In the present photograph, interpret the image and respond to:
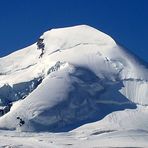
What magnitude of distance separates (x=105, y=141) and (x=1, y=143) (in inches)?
928

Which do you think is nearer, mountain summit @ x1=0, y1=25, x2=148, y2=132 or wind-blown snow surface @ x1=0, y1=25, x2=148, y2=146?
wind-blown snow surface @ x1=0, y1=25, x2=148, y2=146

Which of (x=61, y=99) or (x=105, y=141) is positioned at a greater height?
(x=61, y=99)

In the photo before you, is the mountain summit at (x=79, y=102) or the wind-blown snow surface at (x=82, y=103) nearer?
the wind-blown snow surface at (x=82, y=103)

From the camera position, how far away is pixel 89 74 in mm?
197625

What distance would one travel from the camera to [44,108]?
18500 cm

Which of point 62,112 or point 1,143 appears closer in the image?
point 1,143

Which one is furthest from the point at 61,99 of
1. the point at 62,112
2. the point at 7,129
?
the point at 7,129

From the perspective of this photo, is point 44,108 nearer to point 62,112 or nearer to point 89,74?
point 62,112

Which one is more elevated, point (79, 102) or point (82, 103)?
point (79, 102)

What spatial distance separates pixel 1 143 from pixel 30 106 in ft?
72.9

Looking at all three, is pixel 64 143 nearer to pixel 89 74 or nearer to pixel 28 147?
pixel 28 147

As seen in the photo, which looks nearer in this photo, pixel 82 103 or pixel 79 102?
pixel 82 103

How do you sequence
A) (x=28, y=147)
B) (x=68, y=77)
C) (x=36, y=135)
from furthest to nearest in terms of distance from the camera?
(x=68, y=77) → (x=36, y=135) → (x=28, y=147)

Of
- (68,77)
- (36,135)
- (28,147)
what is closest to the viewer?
(28,147)
